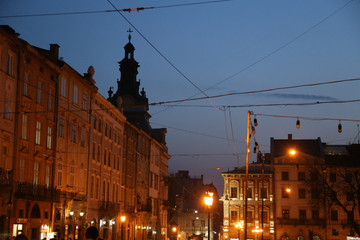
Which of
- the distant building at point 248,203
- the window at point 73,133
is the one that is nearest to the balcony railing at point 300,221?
the distant building at point 248,203

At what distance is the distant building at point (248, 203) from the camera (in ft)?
262

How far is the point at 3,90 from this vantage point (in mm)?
29422

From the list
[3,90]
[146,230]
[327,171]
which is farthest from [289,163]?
[3,90]

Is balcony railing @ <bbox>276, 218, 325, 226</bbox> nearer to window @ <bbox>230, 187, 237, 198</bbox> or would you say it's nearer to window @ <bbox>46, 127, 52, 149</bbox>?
window @ <bbox>230, 187, 237, 198</bbox>

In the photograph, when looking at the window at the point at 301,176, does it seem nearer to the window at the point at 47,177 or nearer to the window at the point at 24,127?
the window at the point at 47,177

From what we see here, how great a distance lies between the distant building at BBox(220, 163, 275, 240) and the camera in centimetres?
7975

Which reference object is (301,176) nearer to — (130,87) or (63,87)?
(130,87)

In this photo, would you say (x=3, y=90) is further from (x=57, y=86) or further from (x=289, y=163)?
(x=289, y=163)

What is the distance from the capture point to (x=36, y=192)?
32.5 meters

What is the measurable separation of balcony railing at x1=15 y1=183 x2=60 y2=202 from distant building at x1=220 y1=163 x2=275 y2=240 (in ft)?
157

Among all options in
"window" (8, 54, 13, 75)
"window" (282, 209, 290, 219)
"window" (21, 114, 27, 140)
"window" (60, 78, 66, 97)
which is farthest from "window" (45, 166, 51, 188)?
"window" (282, 209, 290, 219)

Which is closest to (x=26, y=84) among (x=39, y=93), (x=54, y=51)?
(x=39, y=93)

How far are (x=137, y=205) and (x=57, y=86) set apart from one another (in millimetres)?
27786

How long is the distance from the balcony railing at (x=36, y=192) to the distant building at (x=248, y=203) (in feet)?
157
